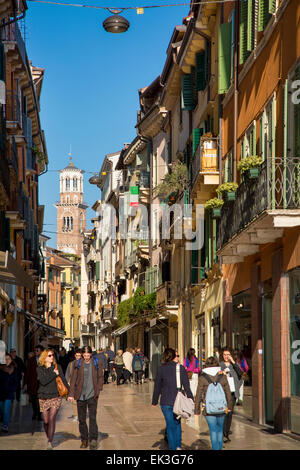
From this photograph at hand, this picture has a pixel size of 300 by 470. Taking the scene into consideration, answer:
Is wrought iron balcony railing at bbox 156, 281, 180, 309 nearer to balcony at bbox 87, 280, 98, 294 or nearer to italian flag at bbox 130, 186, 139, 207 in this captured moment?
italian flag at bbox 130, 186, 139, 207

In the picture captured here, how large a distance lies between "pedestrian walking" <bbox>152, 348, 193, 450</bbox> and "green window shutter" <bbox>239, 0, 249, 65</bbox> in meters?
8.38

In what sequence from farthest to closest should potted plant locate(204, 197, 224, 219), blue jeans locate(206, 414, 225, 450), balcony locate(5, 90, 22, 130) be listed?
balcony locate(5, 90, 22, 130)
potted plant locate(204, 197, 224, 219)
blue jeans locate(206, 414, 225, 450)

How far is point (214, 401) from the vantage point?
524 inches

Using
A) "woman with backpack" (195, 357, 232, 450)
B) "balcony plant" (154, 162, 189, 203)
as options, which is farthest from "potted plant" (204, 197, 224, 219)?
"balcony plant" (154, 162, 189, 203)

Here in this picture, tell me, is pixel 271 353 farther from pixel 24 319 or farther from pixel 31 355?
pixel 24 319

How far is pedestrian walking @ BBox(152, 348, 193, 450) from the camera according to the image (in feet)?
46.8

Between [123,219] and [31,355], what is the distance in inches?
1723

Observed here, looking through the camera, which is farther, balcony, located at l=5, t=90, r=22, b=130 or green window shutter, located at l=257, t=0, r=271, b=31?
balcony, located at l=5, t=90, r=22, b=130

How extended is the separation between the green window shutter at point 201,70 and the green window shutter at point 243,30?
8.25 metres

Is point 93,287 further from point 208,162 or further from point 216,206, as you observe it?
point 216,206

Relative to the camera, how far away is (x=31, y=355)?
23.0 metres

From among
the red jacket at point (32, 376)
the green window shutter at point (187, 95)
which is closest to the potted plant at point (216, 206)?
the red jacket at point (32, 376)
